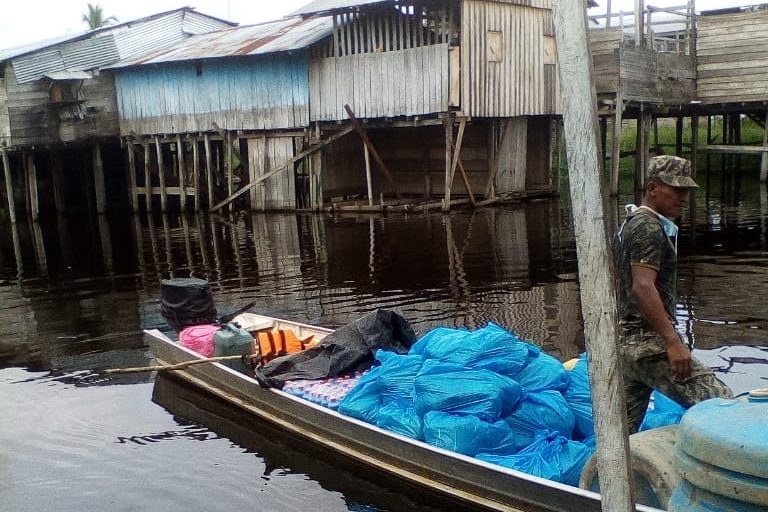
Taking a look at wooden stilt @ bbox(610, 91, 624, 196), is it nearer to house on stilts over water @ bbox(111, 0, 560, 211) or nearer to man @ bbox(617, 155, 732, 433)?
house on stilts over water @ bbox(111, 0, 560, 211)

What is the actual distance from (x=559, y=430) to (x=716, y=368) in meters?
3.41

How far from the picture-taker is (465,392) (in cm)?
582

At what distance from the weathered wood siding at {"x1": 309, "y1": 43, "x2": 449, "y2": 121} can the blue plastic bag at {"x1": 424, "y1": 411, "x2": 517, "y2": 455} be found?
1667cm

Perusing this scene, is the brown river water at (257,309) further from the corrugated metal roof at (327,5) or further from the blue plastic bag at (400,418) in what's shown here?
the corrugated metal roof at (327,5)

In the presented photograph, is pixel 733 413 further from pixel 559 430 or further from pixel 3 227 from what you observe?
pixel 3 227

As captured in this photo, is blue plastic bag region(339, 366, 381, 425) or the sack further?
the sack

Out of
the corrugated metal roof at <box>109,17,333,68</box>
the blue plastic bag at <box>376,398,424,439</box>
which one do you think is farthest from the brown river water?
the corrugated metal roof at <box>109,17,333,68</box>

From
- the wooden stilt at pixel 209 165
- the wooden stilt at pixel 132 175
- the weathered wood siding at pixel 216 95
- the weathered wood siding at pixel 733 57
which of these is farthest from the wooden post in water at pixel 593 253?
the wooden stilt at pixel 132 175

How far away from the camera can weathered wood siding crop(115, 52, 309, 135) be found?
82.0ft

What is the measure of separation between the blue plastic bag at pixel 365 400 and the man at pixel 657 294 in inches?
87.2

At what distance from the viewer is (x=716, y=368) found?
332 inches

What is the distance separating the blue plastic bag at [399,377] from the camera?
20.9ft

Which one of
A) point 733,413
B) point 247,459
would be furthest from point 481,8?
point 733,413

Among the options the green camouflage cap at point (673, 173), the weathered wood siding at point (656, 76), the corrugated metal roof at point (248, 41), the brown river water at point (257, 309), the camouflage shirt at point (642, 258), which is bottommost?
the brown river water at point (257, 309)
